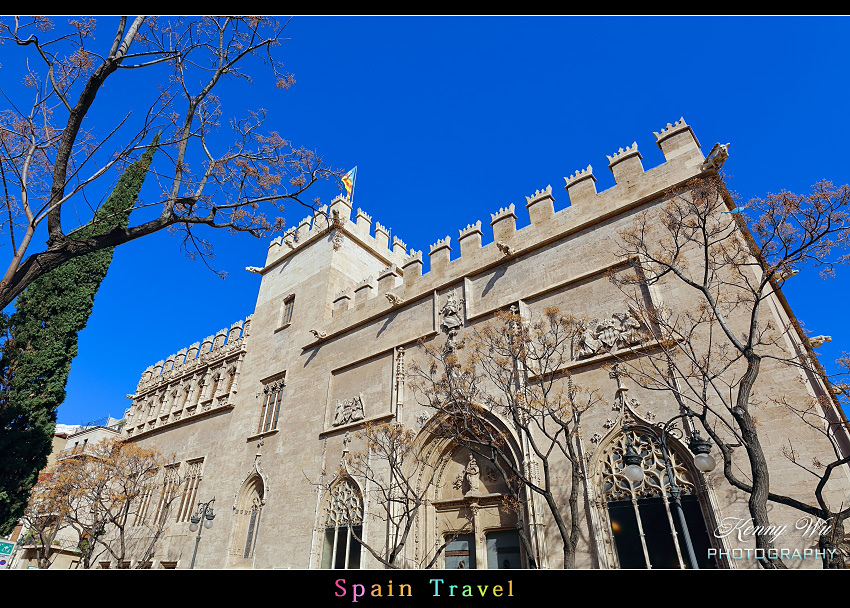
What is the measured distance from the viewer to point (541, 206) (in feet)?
46.0

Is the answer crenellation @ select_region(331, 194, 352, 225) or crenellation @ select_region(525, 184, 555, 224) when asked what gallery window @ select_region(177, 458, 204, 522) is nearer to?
crenellation @ select_region(331, 194, 352, 225)

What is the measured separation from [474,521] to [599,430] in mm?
4269

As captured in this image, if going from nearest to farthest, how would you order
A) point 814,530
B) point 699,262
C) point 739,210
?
1. point 814,530
2. point 739,210
3. point 699,262

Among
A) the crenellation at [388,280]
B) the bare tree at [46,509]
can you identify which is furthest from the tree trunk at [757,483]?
the bare tree at [46,509]

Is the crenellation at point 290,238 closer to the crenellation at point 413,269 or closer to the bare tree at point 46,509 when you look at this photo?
the crenellation at point 413,269

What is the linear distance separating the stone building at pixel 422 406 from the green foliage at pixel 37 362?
266 inches

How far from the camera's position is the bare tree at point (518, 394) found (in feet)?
33.6

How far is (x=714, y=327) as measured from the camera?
380 inches

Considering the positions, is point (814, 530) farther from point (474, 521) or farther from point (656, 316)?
point (474, 521)

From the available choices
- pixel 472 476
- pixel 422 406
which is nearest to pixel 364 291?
pixel 422 406

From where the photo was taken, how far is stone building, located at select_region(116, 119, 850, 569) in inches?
360

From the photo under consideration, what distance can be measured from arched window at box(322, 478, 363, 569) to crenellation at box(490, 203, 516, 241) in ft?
30.1

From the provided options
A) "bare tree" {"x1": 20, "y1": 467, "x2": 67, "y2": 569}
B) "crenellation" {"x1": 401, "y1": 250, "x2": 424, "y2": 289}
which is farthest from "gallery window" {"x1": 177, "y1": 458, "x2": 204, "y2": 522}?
"crenellation" {"x1": 401, "y1": 250, "x2": 424, "y2": 289}
